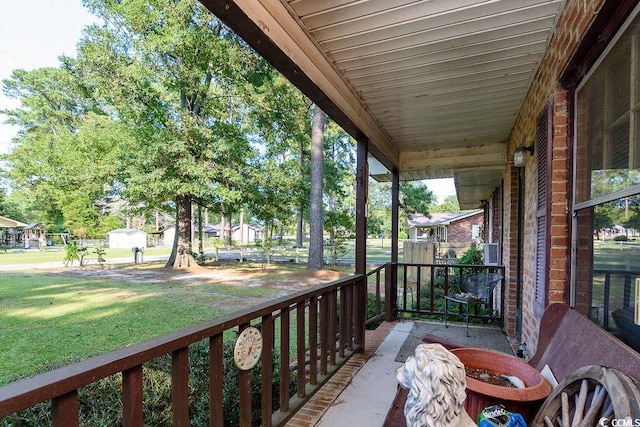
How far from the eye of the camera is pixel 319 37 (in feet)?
6.34

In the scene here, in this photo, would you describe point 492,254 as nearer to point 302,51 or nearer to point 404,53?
point 404,53

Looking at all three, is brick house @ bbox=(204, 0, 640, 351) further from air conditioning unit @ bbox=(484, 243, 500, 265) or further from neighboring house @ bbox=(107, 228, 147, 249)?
neighboring house @ bbox=(107, 228, 147, 249)

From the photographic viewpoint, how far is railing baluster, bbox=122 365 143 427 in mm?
1060

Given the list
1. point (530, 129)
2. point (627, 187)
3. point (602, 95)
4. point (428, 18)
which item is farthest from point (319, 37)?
point (530, 129)

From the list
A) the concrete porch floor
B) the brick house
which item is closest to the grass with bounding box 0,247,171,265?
the concrete porch floor

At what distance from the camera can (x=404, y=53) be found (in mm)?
2111

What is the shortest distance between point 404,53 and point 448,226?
70.3 ft

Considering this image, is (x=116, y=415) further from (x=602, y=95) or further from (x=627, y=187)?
(x=602, y=95)

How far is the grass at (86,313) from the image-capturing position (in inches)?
167

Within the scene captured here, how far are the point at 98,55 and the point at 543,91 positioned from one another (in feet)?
39.3

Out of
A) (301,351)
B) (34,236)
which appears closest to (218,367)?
(301,351)

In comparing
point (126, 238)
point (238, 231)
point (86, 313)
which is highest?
point (238, 231)

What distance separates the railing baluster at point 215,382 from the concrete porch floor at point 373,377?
0.71 meters

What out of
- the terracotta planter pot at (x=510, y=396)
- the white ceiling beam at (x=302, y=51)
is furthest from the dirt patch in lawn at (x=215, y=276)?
the terracotta planter pot at (x=510, y=396)
